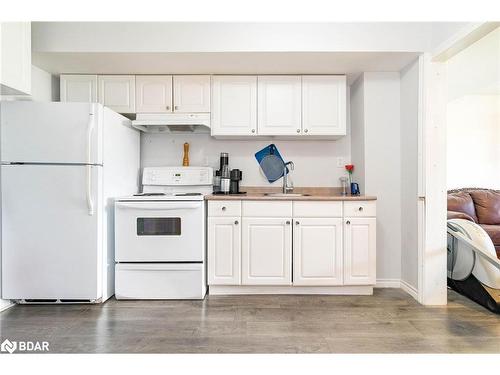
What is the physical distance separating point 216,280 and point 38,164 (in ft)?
5.39

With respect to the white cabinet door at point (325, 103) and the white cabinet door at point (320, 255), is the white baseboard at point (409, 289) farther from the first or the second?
the white cabinet door at point (325, 103)

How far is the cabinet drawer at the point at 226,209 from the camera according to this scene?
8.98 feet

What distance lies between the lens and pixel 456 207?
381 cm

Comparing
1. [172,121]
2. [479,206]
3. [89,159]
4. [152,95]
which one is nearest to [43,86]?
[152,95]

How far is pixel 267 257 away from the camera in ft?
8.94

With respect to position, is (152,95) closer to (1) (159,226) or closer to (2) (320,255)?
(1) (159,226)

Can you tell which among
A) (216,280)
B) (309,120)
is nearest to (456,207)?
(309,120)

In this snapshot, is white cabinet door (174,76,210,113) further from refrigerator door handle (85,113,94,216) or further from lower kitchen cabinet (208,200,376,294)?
lower kitchen cabinet (208,200,376,294)

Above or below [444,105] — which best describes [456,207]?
below

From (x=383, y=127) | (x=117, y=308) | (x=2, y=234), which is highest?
(x=383, y=127)

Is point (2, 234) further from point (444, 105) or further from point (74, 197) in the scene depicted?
point (444, 105)

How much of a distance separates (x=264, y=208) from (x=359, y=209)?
80 centimetres

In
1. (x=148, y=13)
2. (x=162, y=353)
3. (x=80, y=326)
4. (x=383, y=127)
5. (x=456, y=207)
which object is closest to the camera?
(x=148, y=13)
